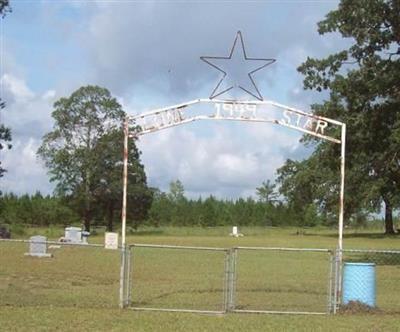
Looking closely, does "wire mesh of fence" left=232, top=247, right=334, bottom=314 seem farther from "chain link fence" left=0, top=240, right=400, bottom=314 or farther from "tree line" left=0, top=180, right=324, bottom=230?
"tree line" left=0, top=180, right=324, bottom=230

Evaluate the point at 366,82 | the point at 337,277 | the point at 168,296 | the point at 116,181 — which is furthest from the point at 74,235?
the point at 116,181

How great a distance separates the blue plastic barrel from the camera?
1477cm

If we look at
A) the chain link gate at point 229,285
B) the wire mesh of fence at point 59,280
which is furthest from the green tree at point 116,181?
the chain link gate at point 229,285

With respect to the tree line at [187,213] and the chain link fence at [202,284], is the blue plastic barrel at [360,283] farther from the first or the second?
the tree line at [187,213]

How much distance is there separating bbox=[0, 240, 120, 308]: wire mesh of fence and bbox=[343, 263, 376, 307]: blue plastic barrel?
4691mm

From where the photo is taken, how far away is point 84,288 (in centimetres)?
1861

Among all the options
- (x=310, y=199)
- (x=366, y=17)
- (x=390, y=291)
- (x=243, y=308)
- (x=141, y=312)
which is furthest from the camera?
(x=310, y=199)

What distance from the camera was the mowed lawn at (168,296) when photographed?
41.3 feet

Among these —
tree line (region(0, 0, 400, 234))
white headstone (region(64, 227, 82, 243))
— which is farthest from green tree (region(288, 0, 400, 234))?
white headstone (region(64, 227, 82, 243))

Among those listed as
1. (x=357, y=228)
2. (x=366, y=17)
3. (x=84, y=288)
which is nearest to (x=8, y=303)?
(x=84, y=288)

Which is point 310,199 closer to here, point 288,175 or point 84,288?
point 288,175

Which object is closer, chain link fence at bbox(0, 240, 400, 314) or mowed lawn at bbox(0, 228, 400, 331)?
mowed lawn at bbox(0, 228, 400, 331)

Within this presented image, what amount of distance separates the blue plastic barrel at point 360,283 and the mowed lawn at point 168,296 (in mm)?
444

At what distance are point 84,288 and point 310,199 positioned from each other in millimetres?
61120
